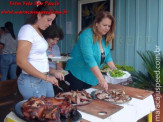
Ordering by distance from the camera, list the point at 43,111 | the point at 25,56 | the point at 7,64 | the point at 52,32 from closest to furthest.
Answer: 1. the point at 43,111
2. the point at 25,56
3. the point at 52,32
4. the point at 7,64

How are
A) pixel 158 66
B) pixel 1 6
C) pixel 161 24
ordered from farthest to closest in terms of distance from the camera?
1. pixel 1 6
2. pixel 161 24
3. pixel 158 66

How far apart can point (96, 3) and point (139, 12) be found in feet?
3.10

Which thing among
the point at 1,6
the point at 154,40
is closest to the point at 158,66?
the point at 154,40

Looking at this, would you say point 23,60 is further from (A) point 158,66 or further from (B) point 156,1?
(B) point 156,1

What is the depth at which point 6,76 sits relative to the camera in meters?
4.23

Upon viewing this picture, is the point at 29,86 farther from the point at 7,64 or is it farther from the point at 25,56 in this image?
the point at 7,64

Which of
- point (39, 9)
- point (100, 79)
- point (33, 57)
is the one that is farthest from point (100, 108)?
point (39, 9)

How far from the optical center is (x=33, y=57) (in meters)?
1.39

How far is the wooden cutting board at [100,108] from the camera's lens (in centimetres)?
131

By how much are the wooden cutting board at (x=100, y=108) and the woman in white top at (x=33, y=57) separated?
28 cm

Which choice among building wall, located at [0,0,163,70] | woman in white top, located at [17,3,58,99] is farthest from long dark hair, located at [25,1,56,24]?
building wall, located at [0,0,163,70]

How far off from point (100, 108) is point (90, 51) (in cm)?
57

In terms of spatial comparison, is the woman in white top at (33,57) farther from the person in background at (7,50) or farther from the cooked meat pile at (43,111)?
the person in background at (7,50)

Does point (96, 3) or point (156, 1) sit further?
point (96, 3)
